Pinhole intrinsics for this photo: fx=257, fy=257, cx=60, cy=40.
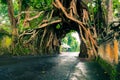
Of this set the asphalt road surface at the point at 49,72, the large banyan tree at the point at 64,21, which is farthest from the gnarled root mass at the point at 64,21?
the asphalt road surface at the point at 49,72

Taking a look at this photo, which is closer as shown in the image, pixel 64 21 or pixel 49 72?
pixel 49 72

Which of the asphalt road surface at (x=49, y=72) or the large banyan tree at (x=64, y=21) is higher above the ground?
the large banyan tree at (x=64, y=21)

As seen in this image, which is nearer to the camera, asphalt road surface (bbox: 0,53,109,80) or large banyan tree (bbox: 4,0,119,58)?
asphalt road surface (bbox: 0,53,109,80)

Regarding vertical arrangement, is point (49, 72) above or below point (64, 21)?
below

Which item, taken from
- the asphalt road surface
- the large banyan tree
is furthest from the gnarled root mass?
the asphalt road surface

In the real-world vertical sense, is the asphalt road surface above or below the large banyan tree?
below

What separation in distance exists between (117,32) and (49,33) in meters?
15.7

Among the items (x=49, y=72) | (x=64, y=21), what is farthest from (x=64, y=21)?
(x=49, y=72)

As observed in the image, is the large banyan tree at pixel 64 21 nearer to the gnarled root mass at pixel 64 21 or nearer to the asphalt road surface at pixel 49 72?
the gnarled root mass at pixel 64 21

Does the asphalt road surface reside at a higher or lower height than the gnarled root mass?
lower

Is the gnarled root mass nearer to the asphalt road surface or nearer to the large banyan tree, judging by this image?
the large banyan tree

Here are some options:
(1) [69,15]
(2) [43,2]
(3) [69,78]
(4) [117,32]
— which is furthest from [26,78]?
(2) [43,2]

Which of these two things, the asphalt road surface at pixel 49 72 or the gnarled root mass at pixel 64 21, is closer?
the asphalt road surface at pixel 49 72

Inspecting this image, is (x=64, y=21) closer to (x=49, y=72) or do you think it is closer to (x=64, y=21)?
(x=64, y=21)
